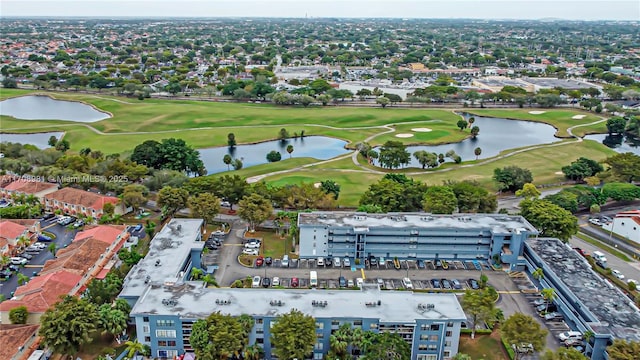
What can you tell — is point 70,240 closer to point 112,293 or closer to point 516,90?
point 112,293

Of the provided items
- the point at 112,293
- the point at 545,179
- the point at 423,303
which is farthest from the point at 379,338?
the point at 545,179

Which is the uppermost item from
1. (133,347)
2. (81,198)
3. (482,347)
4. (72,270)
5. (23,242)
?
(81,198)

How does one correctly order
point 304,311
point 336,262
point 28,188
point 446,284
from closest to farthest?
point 304,311, point 446,284, point 336,262, point 28,188

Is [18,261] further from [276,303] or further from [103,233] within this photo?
[276,303]

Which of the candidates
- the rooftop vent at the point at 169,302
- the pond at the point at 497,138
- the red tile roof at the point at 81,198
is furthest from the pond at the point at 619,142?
the rooftop vent at the point at 169,302

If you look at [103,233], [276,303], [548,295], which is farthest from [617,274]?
[103,233]

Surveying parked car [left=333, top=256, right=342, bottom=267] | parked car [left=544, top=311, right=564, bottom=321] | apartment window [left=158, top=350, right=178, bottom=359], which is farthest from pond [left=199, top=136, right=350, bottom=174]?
parked car [left=544, top=311, right=564, bottom=321]
